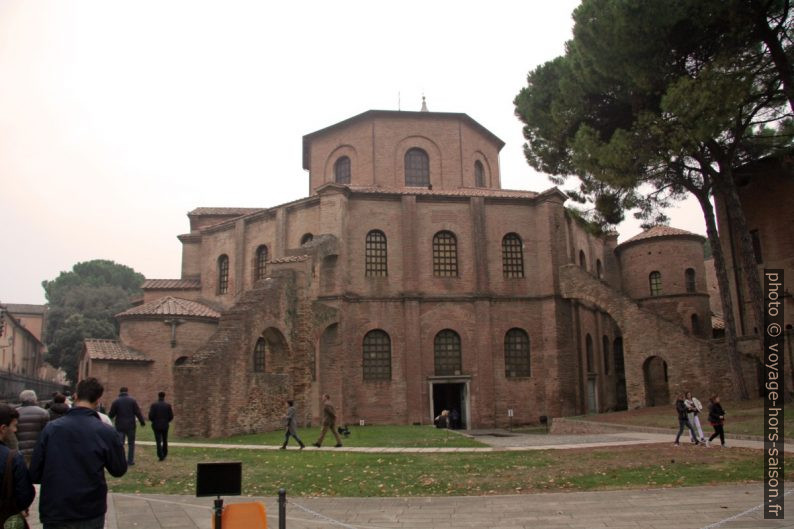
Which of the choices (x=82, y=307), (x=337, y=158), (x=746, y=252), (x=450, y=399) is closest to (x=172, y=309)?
(x=337, y=158)

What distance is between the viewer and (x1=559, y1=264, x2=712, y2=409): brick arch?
25312mm

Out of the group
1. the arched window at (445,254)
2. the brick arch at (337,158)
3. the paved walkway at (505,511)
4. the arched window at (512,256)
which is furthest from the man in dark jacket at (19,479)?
the brick arch at (337,158)

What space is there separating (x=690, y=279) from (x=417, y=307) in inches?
715

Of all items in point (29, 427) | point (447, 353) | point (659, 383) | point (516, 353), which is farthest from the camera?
point (659, 383)

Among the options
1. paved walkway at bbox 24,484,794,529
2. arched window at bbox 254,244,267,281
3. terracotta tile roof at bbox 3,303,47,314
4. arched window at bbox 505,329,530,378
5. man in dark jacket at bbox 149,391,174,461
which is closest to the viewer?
paved walkway at bbox 24,484,794,529

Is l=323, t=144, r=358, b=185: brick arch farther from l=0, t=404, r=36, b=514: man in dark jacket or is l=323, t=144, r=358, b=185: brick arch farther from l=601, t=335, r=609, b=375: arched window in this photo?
l=0, t=404, r=36, b=514: man in dark jacket

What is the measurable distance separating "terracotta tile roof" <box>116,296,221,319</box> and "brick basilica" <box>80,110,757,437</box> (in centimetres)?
11

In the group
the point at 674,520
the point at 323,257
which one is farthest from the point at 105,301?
the point at 674,520

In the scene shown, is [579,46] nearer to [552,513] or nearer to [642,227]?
[642,227]

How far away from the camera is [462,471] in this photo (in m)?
11.9

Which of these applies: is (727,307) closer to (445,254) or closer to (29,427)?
(445,254)

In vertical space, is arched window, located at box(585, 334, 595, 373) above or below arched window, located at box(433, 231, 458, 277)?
below

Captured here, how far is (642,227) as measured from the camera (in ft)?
87.2

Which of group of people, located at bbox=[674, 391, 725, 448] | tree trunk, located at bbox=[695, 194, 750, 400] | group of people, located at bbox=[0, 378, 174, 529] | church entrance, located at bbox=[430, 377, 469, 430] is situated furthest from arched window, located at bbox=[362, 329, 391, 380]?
group of people, located at bbox=[0, 378, 174, 529]
